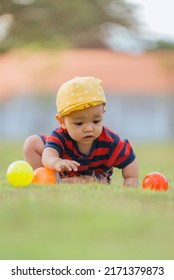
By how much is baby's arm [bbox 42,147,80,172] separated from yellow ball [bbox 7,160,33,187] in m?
0.16

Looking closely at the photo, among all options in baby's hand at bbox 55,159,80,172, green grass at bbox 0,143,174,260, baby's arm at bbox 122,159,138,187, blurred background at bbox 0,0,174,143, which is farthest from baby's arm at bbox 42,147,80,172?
blurred background at bbox 0,0,174,143

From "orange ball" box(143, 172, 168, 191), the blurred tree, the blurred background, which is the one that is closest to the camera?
"orange ball" box(143, 172, 168, 191)

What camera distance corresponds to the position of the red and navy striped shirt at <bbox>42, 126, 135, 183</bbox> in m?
3.86

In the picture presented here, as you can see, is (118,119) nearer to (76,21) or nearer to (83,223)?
(76,21)

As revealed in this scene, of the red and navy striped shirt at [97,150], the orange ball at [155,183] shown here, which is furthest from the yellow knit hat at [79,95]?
the orange ball at [155,183]

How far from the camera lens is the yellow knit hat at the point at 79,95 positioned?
360 centimetres

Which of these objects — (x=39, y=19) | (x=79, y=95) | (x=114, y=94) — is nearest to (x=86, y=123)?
(x=79, y=95)

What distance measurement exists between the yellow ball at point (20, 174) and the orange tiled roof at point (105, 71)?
58.1 feet

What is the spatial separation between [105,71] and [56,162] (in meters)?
20.6

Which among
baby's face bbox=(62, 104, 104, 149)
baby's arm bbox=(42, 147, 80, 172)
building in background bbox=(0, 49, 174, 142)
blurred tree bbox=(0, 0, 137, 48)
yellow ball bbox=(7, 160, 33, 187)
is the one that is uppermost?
building in background bbox=(0, 49, 174, 142)

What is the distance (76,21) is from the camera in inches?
488

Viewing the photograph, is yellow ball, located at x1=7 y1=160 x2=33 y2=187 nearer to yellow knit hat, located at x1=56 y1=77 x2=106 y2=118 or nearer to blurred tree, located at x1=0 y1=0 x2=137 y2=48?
yellow knit hat, located at x1=56 y1=77 x2=106 y2=118

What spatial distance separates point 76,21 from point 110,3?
349 centimetres

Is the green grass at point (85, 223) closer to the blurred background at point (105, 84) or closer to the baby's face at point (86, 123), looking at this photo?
the baby's face at point (86, 123)
